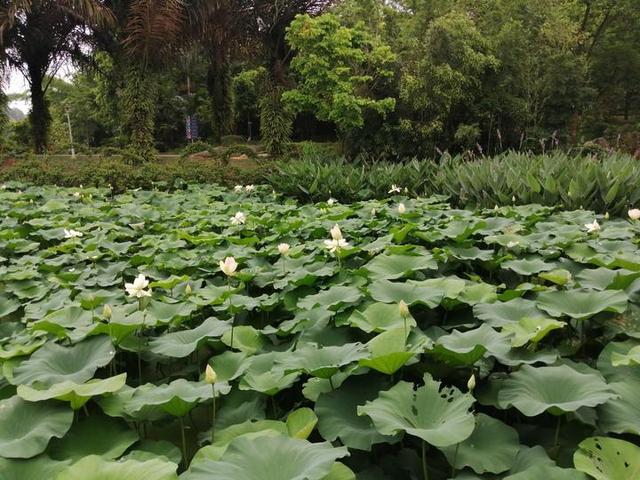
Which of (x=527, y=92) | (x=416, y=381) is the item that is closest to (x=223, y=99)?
(x=527, y=92)

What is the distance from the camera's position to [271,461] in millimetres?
1157

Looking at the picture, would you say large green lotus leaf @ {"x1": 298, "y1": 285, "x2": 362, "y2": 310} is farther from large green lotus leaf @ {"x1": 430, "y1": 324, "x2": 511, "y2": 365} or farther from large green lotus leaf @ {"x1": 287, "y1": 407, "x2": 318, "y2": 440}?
large green lotus leaf @ {"x1": 287, "y1": 407, "x2": 318, "y2": 440}

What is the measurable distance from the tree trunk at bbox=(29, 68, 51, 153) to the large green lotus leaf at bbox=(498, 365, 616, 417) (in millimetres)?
17640

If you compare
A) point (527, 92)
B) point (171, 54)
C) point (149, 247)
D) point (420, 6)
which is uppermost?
point (420, 6)

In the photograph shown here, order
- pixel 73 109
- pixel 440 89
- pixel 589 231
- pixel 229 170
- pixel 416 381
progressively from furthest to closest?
1. pixel 73 109
2. pixel 440 89
3. pixel 229 170
4. pixel 589 231
5. pixel 416 381

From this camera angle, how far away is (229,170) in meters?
10.3

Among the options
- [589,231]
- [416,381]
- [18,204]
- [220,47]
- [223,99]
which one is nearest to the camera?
[416,381]

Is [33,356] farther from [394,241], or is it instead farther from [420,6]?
[420,6]

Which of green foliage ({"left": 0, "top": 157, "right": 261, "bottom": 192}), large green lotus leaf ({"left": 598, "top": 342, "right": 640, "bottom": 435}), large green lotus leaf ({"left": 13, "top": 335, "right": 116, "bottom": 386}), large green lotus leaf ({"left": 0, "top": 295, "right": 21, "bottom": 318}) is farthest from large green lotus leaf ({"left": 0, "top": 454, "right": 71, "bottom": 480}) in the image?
green foliage ({"left": 0, "top": 157, "right": 261, "bottom": 192})

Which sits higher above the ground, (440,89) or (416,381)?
(440,89)

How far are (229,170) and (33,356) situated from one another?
8683mm

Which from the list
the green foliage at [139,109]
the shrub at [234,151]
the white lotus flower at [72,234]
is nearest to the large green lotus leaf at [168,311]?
the white lotus flower at [72,234]

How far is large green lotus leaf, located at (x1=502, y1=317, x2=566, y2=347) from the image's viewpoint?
64.9 inches

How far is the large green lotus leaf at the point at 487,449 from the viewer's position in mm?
1298
